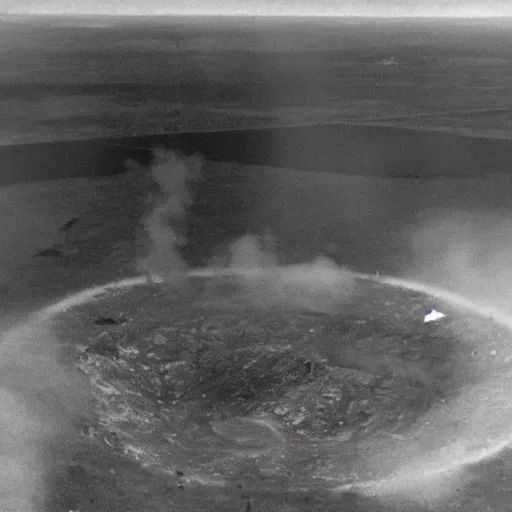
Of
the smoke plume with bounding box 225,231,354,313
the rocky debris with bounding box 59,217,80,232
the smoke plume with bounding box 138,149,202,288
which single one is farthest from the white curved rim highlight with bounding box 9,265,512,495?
the rocky debris with bounding box 59,217,80,232

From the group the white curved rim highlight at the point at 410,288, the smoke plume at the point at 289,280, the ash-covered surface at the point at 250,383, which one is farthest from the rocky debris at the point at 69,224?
the ash-covered surface at the point at 250,383

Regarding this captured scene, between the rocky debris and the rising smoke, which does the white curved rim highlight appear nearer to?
the rising smoke

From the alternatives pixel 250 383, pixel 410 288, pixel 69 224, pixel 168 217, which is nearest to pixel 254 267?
pixel 410 288

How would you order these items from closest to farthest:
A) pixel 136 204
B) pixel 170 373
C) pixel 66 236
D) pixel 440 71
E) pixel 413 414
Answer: pixel 413 414 < pixel 170 373 < pixel 66 236 < pixel 136 204 < pixel 440 71

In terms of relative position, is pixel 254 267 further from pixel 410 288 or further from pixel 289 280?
pixel 410 288

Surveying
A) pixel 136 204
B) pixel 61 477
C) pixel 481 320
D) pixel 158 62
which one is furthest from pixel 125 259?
pixel 158 62

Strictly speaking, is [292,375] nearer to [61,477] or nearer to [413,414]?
[413,414]
